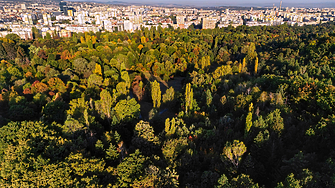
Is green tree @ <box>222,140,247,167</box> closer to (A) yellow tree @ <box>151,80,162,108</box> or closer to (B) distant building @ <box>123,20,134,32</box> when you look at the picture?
(A) yellow tree @ <box>151,80,162,108</box>

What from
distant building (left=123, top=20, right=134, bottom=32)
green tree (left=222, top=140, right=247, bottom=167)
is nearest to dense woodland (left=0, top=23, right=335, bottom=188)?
green tree (left=222, top=140, right=247, bottom=167)

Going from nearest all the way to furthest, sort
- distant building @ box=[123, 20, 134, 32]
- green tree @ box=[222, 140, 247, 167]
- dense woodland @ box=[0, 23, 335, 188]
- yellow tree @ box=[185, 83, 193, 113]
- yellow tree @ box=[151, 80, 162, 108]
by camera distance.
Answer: dense woodland @ box=[0, 23, 335, 188] → green tree @ box=[222, 140, 247, 167] → yellow tree @ box=[185, 83, 193, 113] → yellow tree @ box=[151, 80, 162, 108] → distant building @ box=[123, 20, 134, 32]

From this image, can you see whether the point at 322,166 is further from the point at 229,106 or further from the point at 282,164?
the point at 229,106

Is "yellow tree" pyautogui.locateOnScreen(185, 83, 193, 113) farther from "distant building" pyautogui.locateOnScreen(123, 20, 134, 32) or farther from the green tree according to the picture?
"distant building" pyautogui.locateOnScreen(123, 20, 134, 32)

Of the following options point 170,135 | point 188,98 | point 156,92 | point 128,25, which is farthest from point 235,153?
point 128,25

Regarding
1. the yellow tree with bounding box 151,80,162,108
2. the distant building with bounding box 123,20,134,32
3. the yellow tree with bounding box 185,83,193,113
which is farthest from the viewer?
the distant building with bounding box 123,20,134,32

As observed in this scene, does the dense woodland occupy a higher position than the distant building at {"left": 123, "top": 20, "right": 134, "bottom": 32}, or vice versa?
the distant building at {"left": 123, "top": 20, "right": 134, "bottom": 32}

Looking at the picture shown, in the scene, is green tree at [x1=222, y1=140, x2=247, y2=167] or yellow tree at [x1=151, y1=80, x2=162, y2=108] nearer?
green tree at [x1=222, y1=140, x2=247, y2=167]

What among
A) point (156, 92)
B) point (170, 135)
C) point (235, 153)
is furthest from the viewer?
point (156, 92)

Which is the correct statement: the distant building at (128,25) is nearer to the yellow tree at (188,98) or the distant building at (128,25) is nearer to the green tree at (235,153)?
the yellow tree at (188,98)

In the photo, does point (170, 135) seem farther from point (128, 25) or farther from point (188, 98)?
point (128, 25)

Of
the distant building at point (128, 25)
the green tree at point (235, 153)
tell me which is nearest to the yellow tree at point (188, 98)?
the green tree at point (235, 153)
